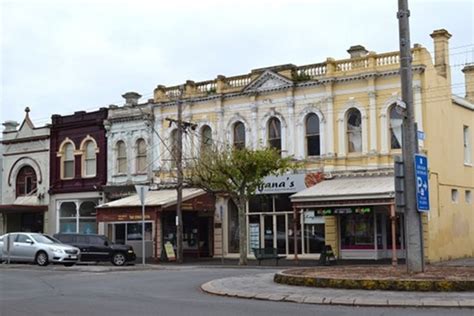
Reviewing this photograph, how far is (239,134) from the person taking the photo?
3594 cm

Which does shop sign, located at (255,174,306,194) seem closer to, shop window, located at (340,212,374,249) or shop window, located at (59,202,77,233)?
shop window, located at (340,212,374,249)

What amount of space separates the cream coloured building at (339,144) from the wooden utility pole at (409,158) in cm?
1149

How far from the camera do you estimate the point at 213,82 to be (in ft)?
122

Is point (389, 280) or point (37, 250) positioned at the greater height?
point (37, 250)

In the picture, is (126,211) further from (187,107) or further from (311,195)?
(311,195)

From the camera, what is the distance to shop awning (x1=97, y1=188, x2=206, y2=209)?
113 feet

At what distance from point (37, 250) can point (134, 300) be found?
15975 millimetres

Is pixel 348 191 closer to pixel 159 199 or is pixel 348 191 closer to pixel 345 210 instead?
pixel 345 210

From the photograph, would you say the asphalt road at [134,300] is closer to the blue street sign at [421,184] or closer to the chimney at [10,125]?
the blue street sign at [421,184]

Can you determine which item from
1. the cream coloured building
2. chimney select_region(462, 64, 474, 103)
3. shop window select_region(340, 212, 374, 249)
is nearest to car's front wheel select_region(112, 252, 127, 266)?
the cream coloured building

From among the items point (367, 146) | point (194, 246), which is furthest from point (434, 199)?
point (194, 246)

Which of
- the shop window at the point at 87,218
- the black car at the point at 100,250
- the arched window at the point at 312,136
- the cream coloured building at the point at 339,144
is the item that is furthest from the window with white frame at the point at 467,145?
the shop window at the point at 87,218

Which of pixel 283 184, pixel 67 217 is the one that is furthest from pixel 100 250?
pixel 67 217

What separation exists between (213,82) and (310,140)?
6753 millimetres
